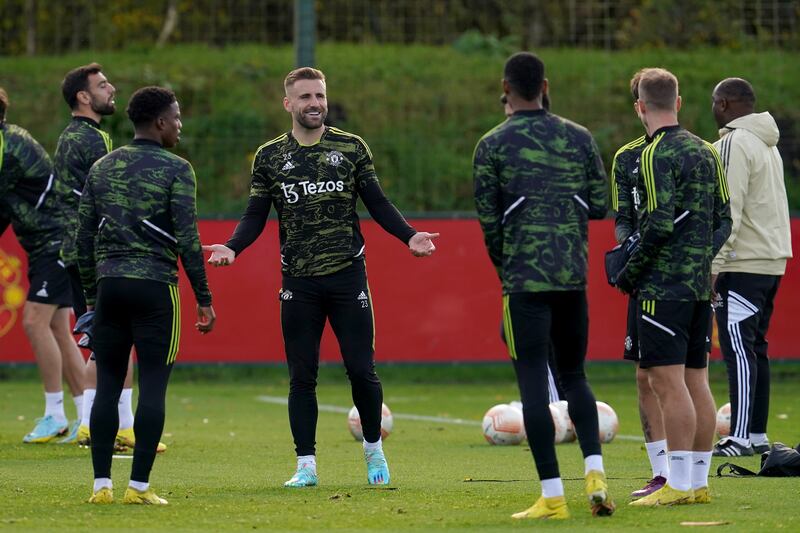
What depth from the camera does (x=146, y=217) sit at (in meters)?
7.30

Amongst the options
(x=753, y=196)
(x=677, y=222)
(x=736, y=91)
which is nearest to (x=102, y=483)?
(x=677, y=222)

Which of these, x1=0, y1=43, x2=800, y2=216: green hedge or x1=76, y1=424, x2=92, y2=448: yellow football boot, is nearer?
x1=76, y1=424, x2=92, y2=448: yellow football boot

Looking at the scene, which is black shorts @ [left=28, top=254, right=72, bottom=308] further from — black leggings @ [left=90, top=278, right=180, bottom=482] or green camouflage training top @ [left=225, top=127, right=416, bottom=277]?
black leggings @ [left=90, top=278, right=180, bottom=482]

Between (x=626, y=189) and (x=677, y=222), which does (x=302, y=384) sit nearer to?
(x=626, y=189)

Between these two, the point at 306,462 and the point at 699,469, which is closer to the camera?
the point at 699,469

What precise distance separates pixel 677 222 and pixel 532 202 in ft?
2.96

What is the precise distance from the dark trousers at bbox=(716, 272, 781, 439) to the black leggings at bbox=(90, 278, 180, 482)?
444 cm

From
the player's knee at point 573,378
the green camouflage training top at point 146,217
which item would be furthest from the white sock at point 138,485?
the player's knee at point 573,378

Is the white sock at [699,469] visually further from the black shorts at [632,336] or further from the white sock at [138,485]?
the white sock at [138,485]

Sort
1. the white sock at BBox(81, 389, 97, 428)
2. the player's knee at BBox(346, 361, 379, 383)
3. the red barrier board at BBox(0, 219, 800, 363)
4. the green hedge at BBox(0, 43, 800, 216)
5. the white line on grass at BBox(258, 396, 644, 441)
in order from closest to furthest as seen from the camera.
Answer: the player's knee at BBox(346, 361, 379, 383) → the white sock at BBox(81, 389, 97, 428) → the white line on grass at BBox(258, 396, 644, 441) → the red barrier board at BBox(0, 219, 800, 363) → the green hedge at BBox(0, 43, 800, 216)

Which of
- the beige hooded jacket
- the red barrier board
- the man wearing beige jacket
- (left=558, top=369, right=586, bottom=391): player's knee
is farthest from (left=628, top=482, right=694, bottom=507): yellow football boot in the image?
the red barrier board

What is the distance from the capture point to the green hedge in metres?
21.1

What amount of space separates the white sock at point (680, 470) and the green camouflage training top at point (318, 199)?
2.06 m

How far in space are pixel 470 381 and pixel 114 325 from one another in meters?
11.8
